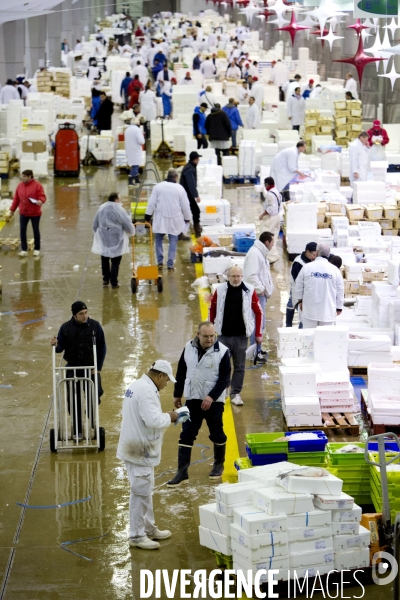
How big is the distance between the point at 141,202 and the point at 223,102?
1208 cm

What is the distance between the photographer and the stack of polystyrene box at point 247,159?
82.6 feet

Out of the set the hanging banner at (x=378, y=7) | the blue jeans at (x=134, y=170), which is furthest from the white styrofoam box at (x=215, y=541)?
the hanging banner at (x=378, y=7)

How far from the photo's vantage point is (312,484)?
8.24 metres

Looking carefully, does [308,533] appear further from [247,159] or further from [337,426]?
[247,159]

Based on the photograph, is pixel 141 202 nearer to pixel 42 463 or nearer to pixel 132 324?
pixel 132 324

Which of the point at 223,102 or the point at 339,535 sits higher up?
the point at 223,102

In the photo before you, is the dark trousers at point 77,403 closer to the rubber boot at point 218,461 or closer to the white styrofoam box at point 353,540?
the rubber boot at point 218,461

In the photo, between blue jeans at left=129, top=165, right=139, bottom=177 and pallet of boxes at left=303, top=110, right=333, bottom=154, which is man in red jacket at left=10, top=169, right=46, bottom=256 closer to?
blue jeans at left=129, top=165, right=139, bottom=177

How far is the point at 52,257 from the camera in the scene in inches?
Result: 746

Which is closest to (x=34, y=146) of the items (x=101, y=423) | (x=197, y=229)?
(x=197, y=229)

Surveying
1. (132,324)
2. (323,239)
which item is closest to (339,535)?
(132,324)

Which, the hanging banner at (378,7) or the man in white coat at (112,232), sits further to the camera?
the hanging banner at (378,7)

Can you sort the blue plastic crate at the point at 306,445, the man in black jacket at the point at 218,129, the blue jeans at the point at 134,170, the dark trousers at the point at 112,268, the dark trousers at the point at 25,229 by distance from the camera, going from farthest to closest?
1. the man in black jacket at the point at 218,129
2. the blue jeans at the point at 134,170
3. the dark trousers at the point at 25,229
4. the dark trousers at the point at 112,268
5. the blue plastic crate at the point at 306,445

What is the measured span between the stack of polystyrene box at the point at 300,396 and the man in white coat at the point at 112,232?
5.67 m
